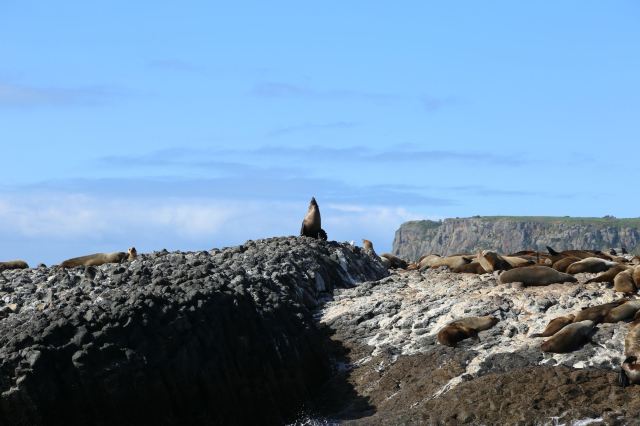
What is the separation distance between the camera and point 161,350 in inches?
594

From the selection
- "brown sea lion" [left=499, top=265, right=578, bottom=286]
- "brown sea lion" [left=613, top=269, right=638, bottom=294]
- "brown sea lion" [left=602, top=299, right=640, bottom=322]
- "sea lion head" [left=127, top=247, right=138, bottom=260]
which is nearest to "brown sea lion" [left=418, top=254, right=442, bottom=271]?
"brown sea lion" [left=499, top=265, right=578, bottom=286]

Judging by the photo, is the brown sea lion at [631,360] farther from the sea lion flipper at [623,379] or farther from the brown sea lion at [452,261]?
the brown sea lion at [452,261]

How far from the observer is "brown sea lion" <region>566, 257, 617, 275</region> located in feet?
64.2

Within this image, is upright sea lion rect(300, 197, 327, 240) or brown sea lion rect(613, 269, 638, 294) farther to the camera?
upright sea lion rect(300, 197, 327, 240)

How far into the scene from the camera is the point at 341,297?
824 inches

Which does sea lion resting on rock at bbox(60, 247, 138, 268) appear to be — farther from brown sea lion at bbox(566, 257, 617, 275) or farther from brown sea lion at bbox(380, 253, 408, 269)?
brown sea lion at bbox(566, 257, 617, 275)

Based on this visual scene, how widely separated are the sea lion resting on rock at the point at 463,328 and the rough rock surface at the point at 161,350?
208 cm

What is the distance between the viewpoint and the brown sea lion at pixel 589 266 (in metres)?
19.6

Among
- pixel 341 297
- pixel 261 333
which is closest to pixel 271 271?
pixel 341 297

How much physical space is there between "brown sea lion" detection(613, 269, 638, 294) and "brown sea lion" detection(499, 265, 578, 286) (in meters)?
0.91

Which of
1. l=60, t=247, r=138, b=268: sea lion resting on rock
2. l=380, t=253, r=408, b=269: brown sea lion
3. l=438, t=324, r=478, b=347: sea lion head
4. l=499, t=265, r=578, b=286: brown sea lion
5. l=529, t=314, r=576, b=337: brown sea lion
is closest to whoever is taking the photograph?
l=529, t=314, r=576, b=337: brown sea lion

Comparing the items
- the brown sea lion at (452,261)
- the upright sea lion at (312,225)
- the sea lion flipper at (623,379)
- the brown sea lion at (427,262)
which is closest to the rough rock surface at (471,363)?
the sea lion flipper at (623,379)

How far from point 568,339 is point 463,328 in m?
1.85

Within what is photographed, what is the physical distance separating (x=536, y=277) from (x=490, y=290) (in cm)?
81
